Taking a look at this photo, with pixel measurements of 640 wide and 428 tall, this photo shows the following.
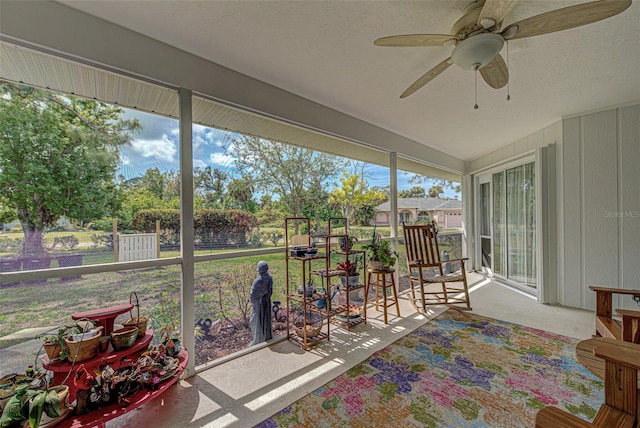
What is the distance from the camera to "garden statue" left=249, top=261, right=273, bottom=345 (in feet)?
8.12

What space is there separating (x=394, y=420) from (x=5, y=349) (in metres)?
2.32

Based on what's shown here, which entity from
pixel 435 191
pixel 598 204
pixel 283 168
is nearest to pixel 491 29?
pixel 283 168

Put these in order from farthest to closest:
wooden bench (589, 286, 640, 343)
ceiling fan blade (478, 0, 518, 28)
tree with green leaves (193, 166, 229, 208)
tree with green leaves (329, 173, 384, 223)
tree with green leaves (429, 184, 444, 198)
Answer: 1. tree with green leaves (429, 184, 444, 198)
2. tree with green leaves (329, 173, 384, 223)
3. tree with green leaves (193, 166, 229, 208)
4. wooden bench (589, 286, 640, 343)
5. ceiling fan blade (478, 0, 518, 28)

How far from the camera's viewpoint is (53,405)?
118 cm

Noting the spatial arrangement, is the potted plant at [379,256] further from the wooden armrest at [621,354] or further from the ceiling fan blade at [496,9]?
the ceiling fan blade at [496,9]

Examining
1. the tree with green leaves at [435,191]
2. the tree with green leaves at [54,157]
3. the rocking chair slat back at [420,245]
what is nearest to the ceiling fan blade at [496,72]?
the rocking chair slat back at [420,245]

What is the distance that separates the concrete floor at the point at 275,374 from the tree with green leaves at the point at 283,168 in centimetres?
144

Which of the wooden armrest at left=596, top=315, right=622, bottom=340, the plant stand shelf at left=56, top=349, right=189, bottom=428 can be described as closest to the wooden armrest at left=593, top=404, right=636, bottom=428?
the wooden armrest at left=596, top=315, right=622, bottom=340

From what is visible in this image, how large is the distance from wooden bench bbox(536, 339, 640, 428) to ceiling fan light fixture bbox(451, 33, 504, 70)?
5.40 feet

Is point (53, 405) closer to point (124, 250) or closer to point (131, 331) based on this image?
point (131, 331)

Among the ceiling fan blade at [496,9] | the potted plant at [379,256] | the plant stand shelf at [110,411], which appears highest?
the ceiling fan blade at [496,9]

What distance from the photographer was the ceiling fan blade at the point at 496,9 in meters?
1.27

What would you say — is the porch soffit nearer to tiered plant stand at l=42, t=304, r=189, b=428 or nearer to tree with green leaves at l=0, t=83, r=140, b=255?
tree with green leaves at l=0, t=83, r=140, b=255

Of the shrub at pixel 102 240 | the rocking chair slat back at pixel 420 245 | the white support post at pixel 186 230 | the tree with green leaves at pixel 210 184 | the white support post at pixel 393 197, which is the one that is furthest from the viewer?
the white support post at pixel 393 197
